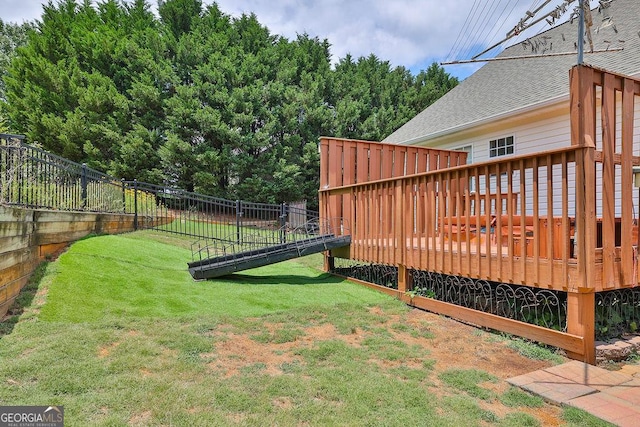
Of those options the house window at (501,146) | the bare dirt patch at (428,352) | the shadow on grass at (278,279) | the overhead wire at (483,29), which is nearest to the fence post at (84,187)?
the shadow on grass at (278,279)

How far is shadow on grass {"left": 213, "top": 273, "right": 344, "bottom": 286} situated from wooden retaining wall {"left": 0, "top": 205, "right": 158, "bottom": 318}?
2397 mm

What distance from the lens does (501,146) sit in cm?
880

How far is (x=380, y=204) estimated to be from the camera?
6172 mm

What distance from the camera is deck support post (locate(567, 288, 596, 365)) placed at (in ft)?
11.4

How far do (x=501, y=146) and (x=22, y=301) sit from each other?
359 inches

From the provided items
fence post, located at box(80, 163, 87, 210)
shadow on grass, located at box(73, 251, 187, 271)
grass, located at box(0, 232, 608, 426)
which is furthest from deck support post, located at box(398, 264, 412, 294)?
fence post, located at box(80, 163, 87, 210)

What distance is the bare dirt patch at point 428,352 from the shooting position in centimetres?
295

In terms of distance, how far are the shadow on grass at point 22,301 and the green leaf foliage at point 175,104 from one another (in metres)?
12.9

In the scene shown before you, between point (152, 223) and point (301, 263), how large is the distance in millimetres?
4754

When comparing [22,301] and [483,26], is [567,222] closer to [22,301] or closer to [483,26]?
[483,26]

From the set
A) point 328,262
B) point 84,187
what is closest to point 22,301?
point 84,187

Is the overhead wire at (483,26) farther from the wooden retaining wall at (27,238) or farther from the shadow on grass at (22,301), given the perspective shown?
the shadow on grass at (22,301)

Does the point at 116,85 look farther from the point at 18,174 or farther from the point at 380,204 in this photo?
the point at 380,204

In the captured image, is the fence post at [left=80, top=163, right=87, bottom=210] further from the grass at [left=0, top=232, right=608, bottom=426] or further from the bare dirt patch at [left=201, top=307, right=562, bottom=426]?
the bare dirt patch at [left=201, top=307, right=562, bottom=426]
